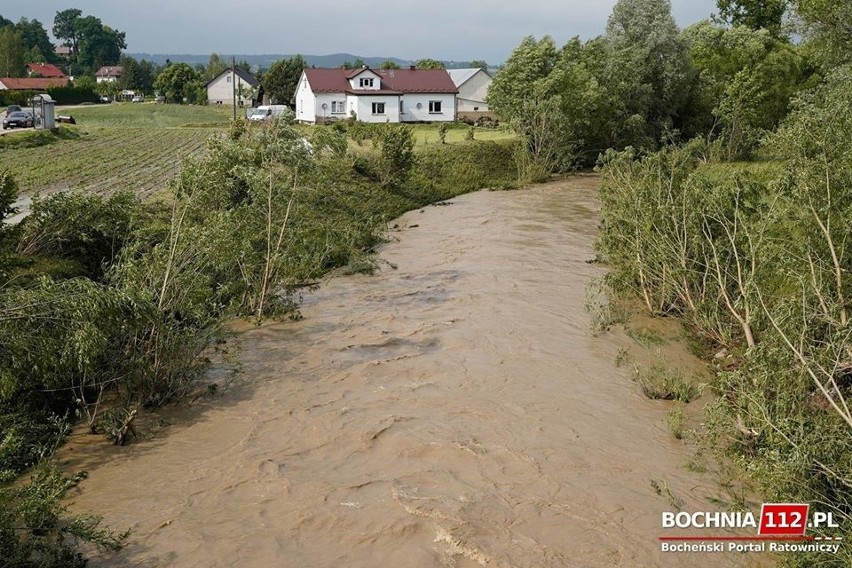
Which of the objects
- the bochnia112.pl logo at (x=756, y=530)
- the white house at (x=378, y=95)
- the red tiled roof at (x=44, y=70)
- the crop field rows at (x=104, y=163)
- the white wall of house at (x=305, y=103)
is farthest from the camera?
the red tiled roof at (x=44, y=70)

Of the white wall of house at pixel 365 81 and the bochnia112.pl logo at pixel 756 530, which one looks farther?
the white wall of house at pixel 365 81

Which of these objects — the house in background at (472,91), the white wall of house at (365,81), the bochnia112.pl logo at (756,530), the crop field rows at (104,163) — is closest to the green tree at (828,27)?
the crop field rows at (104,163)

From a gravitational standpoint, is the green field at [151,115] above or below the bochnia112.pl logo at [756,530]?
above

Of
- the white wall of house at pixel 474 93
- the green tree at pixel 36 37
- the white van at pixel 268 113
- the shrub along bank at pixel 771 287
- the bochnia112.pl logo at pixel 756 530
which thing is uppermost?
the green tree at pixel 36 37

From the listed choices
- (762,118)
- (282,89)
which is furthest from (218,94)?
(762,118)

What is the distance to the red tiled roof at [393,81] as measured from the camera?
56.9m

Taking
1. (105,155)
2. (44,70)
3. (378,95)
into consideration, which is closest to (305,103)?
(378,95)

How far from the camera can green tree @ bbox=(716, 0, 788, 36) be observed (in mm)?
56694

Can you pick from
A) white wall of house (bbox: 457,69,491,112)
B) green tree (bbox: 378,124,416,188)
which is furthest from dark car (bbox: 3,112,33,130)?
white wall of house (bbox: 457,69,491,112)

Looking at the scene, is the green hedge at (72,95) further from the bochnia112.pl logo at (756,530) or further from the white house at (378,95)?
the bochnia112.pl logo at (756,530)

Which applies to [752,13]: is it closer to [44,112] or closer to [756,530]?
[44,112]

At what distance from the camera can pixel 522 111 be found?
37875mm

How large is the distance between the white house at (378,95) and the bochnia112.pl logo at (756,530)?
4891 centimetres

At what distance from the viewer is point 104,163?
30.4 m
